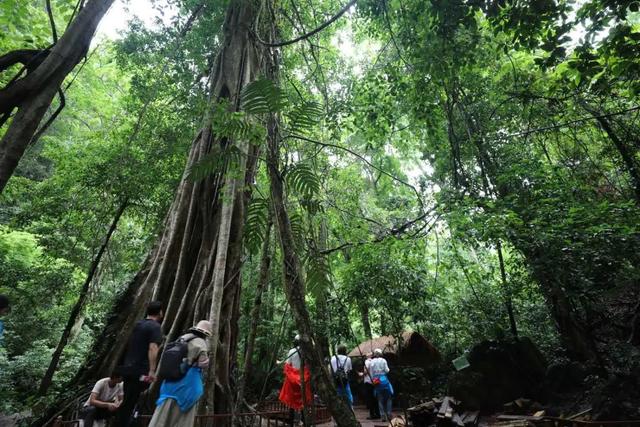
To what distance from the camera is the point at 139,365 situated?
331cm

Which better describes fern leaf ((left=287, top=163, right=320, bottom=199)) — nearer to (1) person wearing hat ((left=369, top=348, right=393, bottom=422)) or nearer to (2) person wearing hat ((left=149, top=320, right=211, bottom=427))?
(2) person wearing hat ((left=149, top=320, right=211, bottom=427))

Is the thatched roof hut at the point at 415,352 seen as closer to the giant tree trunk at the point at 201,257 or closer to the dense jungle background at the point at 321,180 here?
the dense jungle background at the point at 321,180

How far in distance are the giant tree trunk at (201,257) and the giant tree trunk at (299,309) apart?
1.63 m

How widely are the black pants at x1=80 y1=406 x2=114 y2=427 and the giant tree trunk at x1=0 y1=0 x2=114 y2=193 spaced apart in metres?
2.76

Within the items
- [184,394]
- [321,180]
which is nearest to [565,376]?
[321,180]

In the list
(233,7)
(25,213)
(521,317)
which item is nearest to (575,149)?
(521,317)

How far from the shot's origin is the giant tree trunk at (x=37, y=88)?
1.94 metres

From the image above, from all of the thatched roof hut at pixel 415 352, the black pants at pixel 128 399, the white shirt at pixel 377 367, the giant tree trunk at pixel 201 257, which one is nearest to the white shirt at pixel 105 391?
the black pants at pixel 128 399

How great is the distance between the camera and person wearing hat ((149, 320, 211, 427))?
2.84 meters

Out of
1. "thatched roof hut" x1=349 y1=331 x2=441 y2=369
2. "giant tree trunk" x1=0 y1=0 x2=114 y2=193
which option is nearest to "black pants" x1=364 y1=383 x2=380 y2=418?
"thatched roof hut" x1=349 y1=331 x2=441 y2=369

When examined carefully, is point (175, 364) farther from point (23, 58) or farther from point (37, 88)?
point (23, 58)

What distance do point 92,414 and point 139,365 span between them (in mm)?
917

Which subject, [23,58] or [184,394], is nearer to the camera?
[23,58]

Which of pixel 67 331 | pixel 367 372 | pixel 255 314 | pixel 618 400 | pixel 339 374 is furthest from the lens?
pixel 367 372
